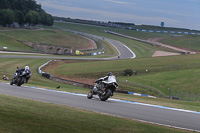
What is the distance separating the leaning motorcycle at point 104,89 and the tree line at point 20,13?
118 metres

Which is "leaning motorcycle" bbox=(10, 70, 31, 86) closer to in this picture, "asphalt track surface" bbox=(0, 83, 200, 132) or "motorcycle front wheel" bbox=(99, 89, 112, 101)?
"asphalt track surface" bbox=(0, 83, 200, 132)

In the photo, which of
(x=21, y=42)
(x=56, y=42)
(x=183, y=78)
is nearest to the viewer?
(x=183, y=78)

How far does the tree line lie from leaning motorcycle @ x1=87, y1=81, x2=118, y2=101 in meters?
118

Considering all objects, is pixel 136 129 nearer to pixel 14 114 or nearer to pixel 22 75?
pixel 14 114

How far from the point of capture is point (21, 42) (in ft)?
326

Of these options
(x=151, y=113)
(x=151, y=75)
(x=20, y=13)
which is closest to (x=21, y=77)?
(x=151, y=113)

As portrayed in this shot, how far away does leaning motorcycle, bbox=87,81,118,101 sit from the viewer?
54.6 ft

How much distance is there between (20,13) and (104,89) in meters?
135

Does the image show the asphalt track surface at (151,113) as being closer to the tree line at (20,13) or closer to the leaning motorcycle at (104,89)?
the leaning motorcycle at (104,89)

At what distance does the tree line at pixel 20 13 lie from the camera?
130125 millimetres

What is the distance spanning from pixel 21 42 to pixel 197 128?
92.7 meters

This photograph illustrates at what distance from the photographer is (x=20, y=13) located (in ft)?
475

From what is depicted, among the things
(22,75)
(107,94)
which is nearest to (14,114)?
(107,94)

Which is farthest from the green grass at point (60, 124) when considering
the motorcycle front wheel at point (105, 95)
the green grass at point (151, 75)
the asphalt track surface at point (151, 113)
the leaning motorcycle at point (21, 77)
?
the green grass at point (151, 75)
